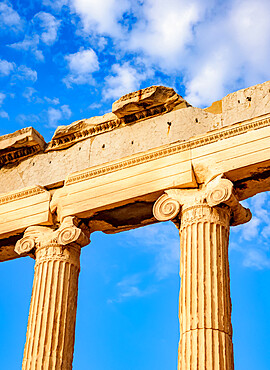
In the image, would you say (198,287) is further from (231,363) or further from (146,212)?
(146,212)

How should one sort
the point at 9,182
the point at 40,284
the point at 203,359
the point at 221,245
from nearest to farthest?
the point at 203,359 → the point at 221,245 → the point at 40,284 → the point at 9,182

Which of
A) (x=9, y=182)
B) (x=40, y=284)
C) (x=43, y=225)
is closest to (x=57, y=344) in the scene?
(x=40, y=284)

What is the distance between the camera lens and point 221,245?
57.2ft

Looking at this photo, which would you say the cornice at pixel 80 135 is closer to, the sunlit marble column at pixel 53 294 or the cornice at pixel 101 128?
the cornice at pixel 101 128

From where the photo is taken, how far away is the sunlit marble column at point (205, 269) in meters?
16.1

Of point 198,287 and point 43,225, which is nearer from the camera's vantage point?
point 198,287

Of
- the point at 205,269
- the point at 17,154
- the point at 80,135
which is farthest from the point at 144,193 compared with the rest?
the point at 17,154

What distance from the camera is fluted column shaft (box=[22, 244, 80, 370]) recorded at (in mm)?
18047

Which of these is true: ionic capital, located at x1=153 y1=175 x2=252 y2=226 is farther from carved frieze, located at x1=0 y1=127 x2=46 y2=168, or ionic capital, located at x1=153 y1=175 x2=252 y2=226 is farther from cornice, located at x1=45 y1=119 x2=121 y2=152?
carved frieze, located at x1=0 y1=127 x2=46 y2=168

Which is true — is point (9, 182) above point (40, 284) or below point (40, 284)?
above

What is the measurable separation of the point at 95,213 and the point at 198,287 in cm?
379

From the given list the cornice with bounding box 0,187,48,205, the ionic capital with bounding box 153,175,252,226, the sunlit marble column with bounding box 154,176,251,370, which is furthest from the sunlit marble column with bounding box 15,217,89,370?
the sunlit marble column with bounding box 154,176,251,370

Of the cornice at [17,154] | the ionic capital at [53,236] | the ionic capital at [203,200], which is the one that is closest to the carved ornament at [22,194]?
the ionic capital at [53,236]

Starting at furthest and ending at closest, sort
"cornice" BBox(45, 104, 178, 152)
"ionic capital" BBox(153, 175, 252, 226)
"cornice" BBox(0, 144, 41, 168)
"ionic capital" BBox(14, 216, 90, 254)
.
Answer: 1. "cornice" BBox(0, 144, 41, 168)
2. "cornice" BBox(45, 104, 178, 152)
3. "ionic capital" BBox(14, 216, 90, 254)
4. "ionic capital" BBox(153, 175, 252, 226)
